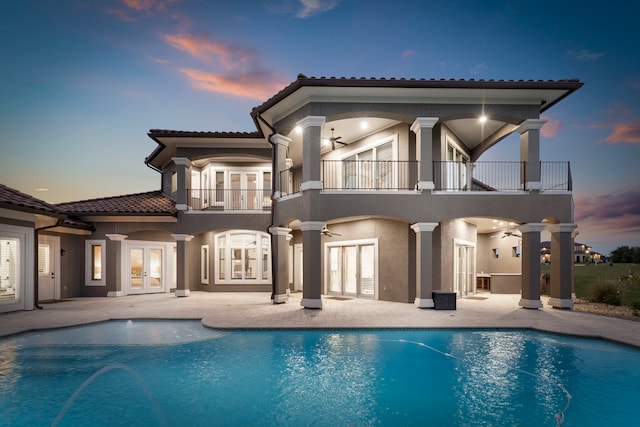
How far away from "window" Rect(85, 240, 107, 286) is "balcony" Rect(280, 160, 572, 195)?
9.43 m

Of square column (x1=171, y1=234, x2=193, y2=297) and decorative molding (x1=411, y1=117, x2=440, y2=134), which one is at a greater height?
decorative molding (x1=411, y1=117, x2=440, y2=134)

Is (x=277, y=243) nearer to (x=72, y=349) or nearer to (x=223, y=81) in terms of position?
(x=72, y=349)

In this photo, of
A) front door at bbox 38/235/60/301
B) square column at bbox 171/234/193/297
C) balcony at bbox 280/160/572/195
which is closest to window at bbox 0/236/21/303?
front door at bbox 38/235/60/301

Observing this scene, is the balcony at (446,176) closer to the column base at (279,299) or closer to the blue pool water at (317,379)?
the column base at (279,299)

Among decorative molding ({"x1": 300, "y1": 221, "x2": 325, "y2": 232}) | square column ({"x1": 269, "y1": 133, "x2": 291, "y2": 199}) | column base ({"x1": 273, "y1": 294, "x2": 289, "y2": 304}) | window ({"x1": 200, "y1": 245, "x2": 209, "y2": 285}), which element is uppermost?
square column ({"x1": 269, "y1": 133, "x2": 291, "y2": 199})

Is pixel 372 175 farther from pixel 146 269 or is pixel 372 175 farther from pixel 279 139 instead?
pixel 146 269

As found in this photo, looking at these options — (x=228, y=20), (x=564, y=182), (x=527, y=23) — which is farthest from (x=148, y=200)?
(x=527, y=23)

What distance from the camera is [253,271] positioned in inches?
703

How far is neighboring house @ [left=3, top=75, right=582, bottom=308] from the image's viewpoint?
12211 mm

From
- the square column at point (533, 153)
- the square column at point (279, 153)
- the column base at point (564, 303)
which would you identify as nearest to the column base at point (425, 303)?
the column base at point (564, 303)

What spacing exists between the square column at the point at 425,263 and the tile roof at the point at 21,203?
13387mm

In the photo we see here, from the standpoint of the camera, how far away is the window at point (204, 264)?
18.5 metres

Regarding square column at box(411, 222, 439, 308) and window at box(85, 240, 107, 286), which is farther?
window at box(85, 240, 107, 286)

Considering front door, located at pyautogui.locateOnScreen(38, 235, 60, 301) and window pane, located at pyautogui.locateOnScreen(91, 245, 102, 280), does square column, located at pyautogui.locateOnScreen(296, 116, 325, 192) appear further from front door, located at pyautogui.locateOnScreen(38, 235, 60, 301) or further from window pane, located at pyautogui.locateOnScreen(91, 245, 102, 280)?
front door, located at pyautogui.locateOnScreen(38, 235, 60, 301)
